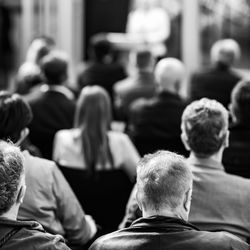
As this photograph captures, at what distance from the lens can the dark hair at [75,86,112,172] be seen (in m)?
4.16

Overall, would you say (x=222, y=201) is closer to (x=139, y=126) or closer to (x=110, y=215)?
(x=110, y=215)

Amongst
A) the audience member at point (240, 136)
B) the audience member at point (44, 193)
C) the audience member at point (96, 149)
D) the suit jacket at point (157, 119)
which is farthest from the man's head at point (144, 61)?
the audience member at point (44, 193)

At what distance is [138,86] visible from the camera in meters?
6.52

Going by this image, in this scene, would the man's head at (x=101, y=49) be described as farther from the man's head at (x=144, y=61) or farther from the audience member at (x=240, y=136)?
the audience member at (x=240, y=136)

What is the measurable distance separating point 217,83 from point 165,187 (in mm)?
4547

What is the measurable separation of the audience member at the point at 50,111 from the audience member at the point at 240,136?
1484mm

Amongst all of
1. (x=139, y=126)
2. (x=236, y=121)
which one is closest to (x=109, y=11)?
(x=139, y=126)

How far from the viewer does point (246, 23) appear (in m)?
9.10

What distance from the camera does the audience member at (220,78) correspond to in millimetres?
6777

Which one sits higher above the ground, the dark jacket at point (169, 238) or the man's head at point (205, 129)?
the man's head at point (205, 129)

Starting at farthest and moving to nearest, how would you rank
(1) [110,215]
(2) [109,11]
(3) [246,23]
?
(2) [109,11] → (3) [246,23] → (1) [110,215]

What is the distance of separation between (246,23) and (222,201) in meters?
6.38

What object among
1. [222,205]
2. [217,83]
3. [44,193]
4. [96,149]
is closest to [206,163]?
[222,205]

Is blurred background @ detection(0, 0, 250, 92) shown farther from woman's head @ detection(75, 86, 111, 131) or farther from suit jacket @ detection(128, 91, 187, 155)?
woman's head @ detection(75, 86, 111, 131)
